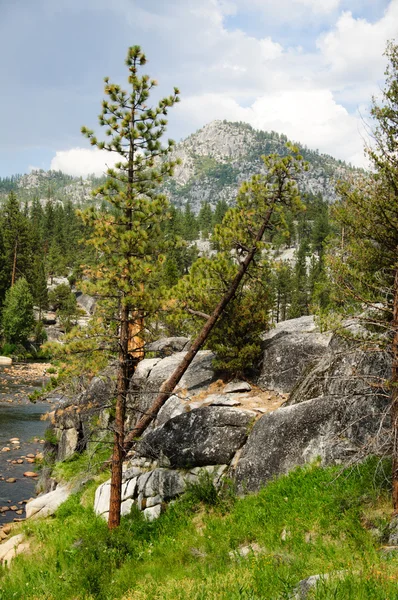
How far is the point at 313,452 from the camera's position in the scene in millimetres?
11008

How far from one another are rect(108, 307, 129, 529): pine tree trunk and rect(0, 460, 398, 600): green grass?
0.55 meters

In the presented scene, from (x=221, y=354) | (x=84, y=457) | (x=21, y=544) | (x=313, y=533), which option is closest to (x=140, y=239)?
(x=221, y=354)

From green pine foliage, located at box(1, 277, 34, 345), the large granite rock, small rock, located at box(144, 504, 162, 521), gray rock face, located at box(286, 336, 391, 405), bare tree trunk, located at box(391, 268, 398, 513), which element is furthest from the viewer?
green pine foliage, located at box(1, 277, 34, 345)

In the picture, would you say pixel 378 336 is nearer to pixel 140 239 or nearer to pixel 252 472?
pixel 252 472

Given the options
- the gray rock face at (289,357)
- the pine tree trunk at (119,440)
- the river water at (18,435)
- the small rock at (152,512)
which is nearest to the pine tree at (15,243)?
the river water at (18,435)

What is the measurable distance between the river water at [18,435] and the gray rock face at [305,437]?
11.0 metres

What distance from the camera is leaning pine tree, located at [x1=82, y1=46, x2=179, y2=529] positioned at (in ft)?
39.3

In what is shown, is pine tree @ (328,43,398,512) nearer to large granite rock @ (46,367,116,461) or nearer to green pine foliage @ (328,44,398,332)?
green pine foliage @ (328,44,398,332)

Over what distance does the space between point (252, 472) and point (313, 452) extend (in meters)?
1.73

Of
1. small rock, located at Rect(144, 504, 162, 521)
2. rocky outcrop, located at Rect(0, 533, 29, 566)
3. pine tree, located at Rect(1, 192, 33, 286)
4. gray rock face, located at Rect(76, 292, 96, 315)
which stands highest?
pine tree, located at Rect(1, 192, 33, 286)

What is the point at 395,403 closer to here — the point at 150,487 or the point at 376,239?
the point at 376,239

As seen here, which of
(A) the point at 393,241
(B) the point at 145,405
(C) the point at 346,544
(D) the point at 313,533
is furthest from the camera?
(B) the point at 145,405

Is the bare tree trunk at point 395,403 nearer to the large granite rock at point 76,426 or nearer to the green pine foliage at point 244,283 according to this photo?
the green pine foliage at point 244,283

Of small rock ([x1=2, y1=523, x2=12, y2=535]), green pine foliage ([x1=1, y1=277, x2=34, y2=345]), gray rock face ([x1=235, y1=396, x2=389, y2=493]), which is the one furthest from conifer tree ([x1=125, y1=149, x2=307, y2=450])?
green pine foliage ([x1=1, y1=277, x2=34, y2=345])
